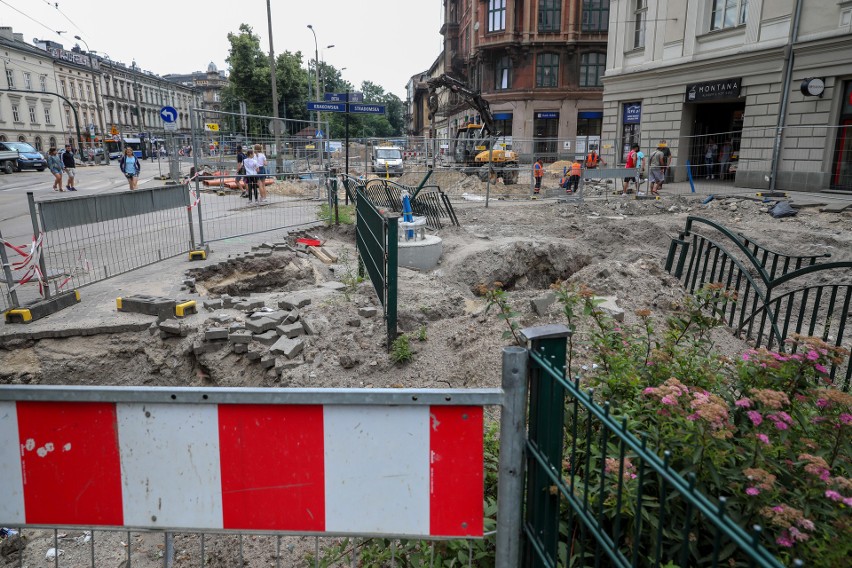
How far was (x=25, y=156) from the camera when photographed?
35375mm

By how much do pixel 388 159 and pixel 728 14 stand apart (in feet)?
52.1

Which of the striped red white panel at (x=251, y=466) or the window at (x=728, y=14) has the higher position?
the window at (x=728, y=14)

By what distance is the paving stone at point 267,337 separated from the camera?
6297 mm

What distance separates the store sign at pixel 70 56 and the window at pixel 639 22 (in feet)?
217

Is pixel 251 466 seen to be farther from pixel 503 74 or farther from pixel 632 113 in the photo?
pixel 503 74

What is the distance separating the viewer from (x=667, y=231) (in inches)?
521

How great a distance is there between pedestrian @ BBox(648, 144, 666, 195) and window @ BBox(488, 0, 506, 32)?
29.2m

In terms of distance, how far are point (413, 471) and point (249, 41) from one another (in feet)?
163

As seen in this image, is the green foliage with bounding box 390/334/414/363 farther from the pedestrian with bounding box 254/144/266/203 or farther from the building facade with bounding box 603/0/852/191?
the building facade with bounding box 603/0/852/191

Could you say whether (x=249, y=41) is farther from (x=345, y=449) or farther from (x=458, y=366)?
(x=345, y=449)

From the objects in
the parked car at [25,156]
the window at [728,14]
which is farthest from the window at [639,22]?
the parked car at [25,156]

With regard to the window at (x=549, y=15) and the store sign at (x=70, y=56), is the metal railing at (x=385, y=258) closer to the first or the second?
the window at (x=549, y=15)

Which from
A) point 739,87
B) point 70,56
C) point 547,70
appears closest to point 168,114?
point 739,87

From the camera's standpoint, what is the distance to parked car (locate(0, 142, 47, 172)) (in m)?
34.9
